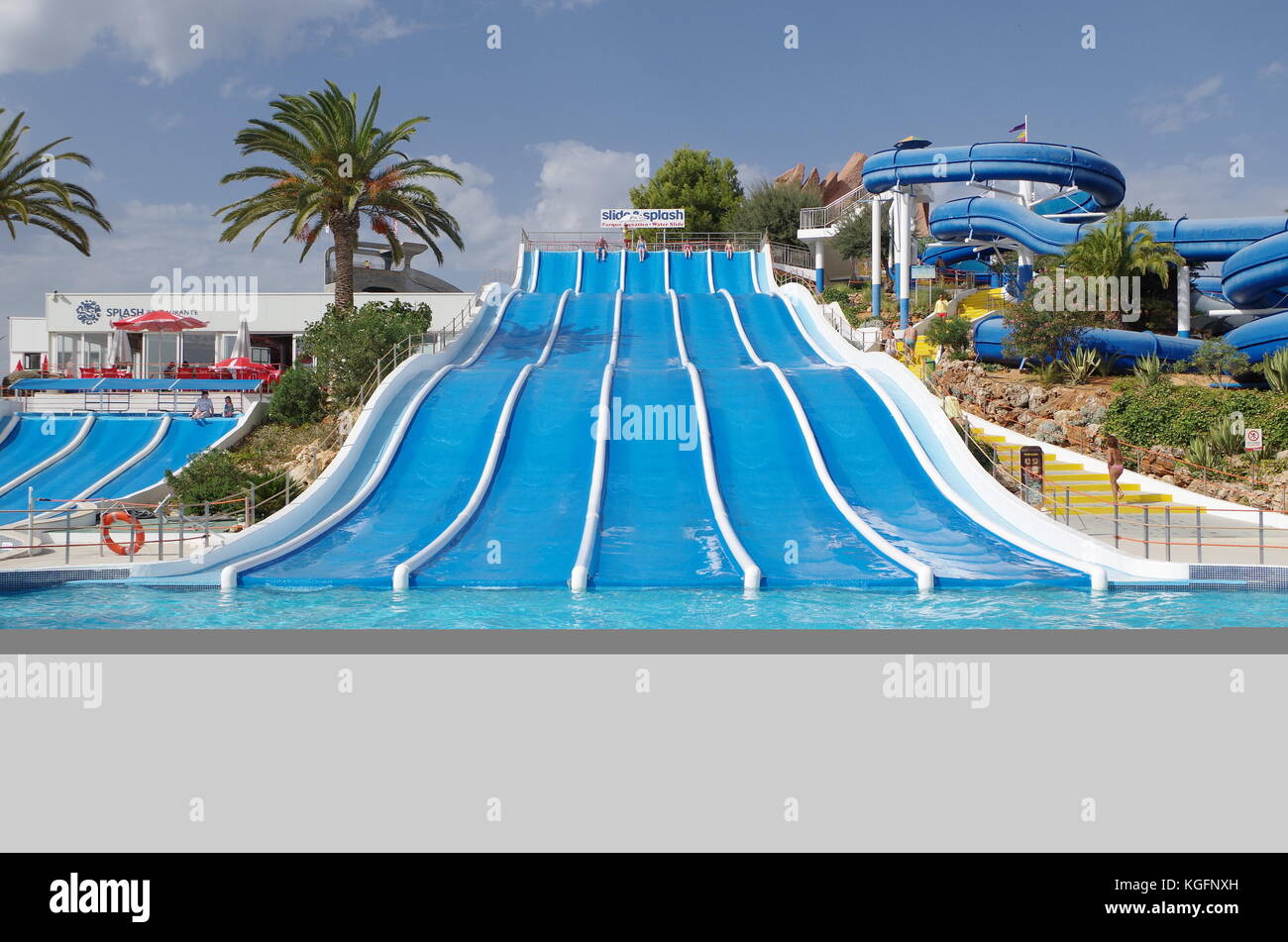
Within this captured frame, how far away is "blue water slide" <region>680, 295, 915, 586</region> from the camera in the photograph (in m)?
12.6

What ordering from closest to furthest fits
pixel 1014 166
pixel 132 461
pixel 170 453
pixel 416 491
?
pixel 416 491, pixel 132 461, pixel 170 453, pixel 1014 166

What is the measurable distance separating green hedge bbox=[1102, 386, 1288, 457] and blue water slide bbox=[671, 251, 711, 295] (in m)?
16.3

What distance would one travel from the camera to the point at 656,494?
1567 centimetres

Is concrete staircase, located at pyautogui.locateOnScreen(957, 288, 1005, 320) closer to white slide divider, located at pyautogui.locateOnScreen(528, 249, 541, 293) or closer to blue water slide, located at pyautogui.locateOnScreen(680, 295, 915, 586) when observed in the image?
blue water slide, located at pyautogui.locateOnScreen(680, 295, 915, 586)

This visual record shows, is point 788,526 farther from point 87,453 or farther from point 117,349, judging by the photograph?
point 117,349

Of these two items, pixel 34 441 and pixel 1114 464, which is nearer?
pixel 1114 464

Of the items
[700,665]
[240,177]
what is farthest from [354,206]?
[700,665]

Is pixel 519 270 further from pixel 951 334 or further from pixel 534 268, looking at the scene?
pixel 951 334

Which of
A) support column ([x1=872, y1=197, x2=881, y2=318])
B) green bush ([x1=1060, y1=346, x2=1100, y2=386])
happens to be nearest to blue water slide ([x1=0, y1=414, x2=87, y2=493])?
support column ([x1=872, y1=197, x2=881, y2=318])

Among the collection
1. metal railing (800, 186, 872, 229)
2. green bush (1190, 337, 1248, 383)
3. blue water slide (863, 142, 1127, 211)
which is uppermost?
metal railing (800, 186, 872, 229)

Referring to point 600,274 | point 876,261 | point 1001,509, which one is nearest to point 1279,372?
point 1001,509

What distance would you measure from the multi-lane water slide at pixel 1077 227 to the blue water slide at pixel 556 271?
11.2 meters

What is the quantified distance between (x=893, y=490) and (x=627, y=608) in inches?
264

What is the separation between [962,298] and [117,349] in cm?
3000
